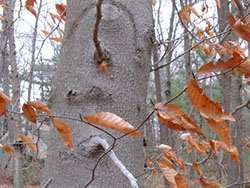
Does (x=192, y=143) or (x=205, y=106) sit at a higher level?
(x=205, y=106)

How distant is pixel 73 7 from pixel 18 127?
1407 millimetres

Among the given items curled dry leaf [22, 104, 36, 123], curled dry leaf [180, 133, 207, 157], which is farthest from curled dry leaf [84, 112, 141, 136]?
curled dry leaf [180, 133, 207, 157]

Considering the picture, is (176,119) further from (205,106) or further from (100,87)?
(100,87)

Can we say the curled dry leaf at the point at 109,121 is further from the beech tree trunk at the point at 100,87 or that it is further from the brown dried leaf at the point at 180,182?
the brown dried leaf at the point at 180,182

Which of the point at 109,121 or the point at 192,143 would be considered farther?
the point at 192,143

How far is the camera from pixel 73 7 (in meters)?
0.68

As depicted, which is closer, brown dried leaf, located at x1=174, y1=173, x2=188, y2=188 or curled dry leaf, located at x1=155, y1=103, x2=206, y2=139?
curled dry leaf, located at x1=155, y1=103, x2=206, y2=139

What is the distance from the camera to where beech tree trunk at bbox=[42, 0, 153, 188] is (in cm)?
54

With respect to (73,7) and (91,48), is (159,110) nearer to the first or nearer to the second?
(91,48)

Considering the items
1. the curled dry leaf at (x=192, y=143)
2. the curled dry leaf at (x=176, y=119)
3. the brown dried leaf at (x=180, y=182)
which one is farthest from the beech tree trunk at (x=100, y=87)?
the curled dry leaf at (x=192, y=143)

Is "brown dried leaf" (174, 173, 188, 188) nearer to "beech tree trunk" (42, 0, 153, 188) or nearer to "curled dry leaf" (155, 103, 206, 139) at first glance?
"beech tree trunk" (42, 0, 153, 188)

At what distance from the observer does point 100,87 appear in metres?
0.56

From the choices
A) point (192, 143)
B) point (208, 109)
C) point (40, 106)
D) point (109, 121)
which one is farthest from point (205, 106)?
point (192, 143)

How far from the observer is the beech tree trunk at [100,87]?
1.76 ft
